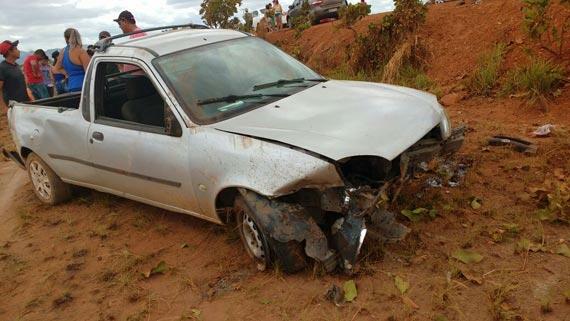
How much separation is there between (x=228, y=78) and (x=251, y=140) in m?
0.92

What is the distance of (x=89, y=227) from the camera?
5141mm

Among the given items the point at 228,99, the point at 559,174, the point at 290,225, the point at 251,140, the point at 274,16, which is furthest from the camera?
the point at 274,16

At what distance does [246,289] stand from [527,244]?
1927 millimetres

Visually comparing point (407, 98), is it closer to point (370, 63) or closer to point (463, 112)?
point (463, 112)

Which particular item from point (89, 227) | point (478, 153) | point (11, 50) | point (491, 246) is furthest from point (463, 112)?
point (11, 50)

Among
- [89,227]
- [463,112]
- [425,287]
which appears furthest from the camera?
[463,112]

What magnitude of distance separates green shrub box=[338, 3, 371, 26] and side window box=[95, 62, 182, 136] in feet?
20.6

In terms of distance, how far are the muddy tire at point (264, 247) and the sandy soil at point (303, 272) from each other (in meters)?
0.10

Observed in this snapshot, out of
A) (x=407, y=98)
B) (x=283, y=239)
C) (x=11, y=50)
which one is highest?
(x=11, y=50)

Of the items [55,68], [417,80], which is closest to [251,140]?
→ [55,68]

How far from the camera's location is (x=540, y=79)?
20.9 ft

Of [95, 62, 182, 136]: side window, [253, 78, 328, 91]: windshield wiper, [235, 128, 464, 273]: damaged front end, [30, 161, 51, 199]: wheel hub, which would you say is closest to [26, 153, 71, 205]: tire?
[30, 161, 51, 199]: wheel hub

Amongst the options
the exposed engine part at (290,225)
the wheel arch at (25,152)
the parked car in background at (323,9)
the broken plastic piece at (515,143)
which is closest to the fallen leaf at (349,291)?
the exposed engine part at (290,225)

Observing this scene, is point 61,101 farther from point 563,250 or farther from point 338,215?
point 563,250
